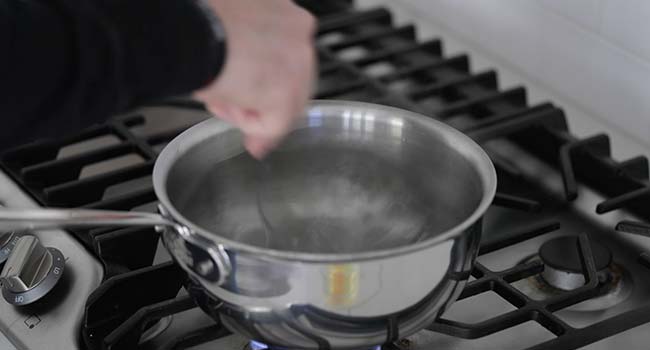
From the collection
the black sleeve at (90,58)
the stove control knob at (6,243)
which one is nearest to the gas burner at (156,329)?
the stove control knob at (6,243)

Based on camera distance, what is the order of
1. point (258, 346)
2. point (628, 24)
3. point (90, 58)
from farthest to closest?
point (628, 24), point (258, 346), point (90, 58)

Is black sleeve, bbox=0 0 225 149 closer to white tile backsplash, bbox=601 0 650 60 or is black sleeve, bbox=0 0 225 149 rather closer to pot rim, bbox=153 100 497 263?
pot rim, bbox=153 100 497 263

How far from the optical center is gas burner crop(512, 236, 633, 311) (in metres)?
0.84

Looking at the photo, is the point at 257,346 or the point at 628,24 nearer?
the point at 257,346

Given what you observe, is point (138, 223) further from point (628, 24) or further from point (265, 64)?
point (628, 24)

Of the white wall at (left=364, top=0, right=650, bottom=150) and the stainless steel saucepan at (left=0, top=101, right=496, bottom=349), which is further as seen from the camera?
the white wall at (left=364, top=0, right=650, bottom=150)

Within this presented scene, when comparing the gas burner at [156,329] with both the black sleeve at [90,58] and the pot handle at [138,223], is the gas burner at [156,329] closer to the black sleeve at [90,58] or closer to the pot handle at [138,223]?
the pot handle at [138,223]

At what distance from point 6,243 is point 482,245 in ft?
1.16

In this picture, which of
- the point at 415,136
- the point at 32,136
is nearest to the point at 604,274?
the point at 415,136

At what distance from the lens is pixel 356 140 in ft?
2.64

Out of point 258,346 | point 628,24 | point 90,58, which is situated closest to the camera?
point 90,58

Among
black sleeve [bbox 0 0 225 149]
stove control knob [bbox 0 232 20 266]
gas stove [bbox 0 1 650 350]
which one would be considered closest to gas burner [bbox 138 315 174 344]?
gas stove [bbox 0 1 650 350]

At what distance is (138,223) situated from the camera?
67 cm

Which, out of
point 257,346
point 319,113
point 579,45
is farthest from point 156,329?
point 579,45
